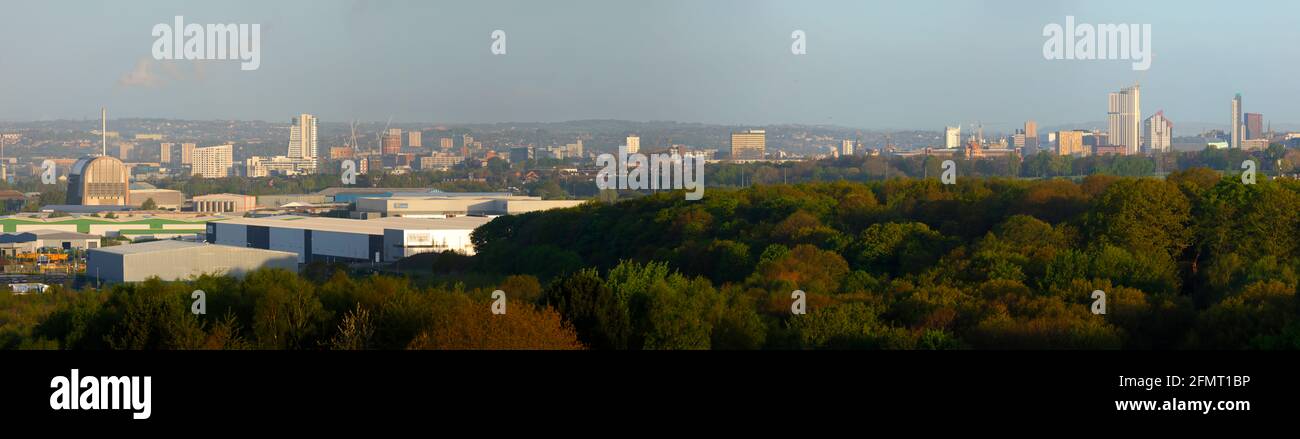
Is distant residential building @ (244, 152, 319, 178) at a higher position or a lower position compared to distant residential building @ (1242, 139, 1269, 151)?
lower

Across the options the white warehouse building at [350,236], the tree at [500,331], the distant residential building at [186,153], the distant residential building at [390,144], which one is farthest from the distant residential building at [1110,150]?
the distant residential building at [186,153]

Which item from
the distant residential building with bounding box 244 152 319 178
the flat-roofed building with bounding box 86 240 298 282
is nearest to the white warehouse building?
the flat-roofed building with bounding box 86 240 298 282

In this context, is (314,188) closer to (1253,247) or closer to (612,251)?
(612,251)

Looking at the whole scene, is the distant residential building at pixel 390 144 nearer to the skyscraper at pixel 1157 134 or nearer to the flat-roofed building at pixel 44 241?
the skyscraper at pixel 1157 134

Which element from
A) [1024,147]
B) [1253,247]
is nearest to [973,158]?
[1024,147]

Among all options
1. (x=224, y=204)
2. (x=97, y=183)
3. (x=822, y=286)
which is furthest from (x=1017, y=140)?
(x=822, y=286)

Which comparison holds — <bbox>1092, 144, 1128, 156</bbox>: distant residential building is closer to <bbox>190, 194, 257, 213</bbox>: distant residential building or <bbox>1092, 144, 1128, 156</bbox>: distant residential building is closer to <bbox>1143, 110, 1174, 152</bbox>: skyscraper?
<bbox>1143, 110, 1174, 152</bbox>: skyscraper
